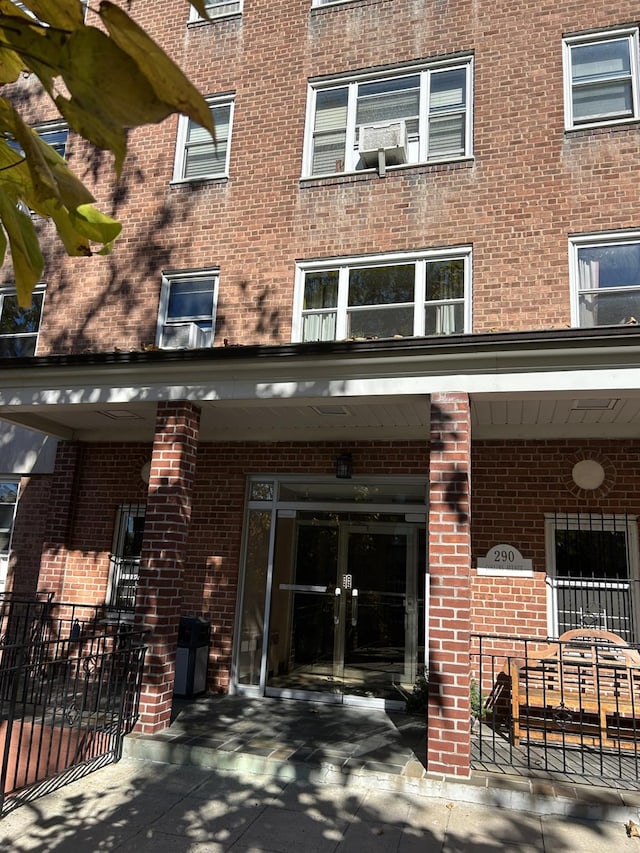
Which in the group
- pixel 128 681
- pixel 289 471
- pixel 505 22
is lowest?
pixel 128 681

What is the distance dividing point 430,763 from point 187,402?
433cm

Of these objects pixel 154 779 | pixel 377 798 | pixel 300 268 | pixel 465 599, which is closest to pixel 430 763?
pixel 377 798

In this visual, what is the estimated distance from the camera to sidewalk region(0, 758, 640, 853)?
4.70 m

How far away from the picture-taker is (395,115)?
29.9 ft

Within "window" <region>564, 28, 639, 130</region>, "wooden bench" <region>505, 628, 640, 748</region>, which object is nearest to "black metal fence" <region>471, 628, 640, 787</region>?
"wooden bench" <region>505, 628, 640, 748</region>

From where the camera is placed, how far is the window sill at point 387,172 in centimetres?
845

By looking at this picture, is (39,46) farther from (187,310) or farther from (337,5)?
(337,5)

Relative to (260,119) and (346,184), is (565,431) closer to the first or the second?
(346,184)

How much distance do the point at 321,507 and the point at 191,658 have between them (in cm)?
254

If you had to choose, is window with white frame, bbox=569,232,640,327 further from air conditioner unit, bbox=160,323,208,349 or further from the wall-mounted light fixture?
air conditioner unit, bbox=160,323,208,349

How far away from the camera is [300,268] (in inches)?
350

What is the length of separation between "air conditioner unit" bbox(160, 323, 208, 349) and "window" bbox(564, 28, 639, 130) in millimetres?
5310

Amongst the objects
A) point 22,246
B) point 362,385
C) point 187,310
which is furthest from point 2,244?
point 187,310

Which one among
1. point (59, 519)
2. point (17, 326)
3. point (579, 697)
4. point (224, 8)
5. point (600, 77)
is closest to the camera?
point (579, 697)
